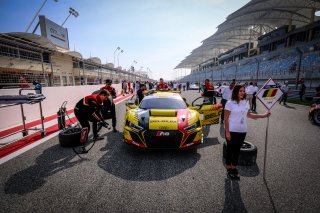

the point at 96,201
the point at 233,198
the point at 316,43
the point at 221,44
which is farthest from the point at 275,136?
the point at 221,44

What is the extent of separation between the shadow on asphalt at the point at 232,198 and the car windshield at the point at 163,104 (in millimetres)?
2471

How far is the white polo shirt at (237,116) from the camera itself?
2.93m

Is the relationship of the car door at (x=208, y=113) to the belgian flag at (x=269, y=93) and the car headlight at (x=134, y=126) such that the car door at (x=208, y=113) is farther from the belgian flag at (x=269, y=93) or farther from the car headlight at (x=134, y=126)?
the car headlight at (x=134, y=126)

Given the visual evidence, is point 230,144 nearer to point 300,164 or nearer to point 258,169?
point 258,169

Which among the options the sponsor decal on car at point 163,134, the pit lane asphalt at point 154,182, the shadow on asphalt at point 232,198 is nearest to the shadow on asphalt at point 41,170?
the pit lane asphalt at point 154,182

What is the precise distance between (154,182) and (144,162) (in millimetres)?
734

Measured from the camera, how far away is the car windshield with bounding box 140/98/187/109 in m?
4.89

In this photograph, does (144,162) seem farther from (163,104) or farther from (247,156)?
(247,156)

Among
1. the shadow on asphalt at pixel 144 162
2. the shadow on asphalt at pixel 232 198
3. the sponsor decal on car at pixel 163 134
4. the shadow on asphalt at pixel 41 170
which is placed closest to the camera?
the shadow on asphalt at pixel 232 198

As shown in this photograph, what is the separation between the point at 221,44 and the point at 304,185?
60770mm

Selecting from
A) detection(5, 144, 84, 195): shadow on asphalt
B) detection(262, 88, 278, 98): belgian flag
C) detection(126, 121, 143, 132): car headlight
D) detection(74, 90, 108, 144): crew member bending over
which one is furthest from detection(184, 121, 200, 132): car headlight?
detection(5, 144, 84, 195): shadow on asphalt

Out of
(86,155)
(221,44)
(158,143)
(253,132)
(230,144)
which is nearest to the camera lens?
(230,144)

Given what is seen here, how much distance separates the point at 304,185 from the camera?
109 inches

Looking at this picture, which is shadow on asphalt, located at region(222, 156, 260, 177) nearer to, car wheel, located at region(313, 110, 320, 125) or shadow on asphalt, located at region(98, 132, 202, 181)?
shadow on asphalt, located at region(98, 132, 202, 181)
